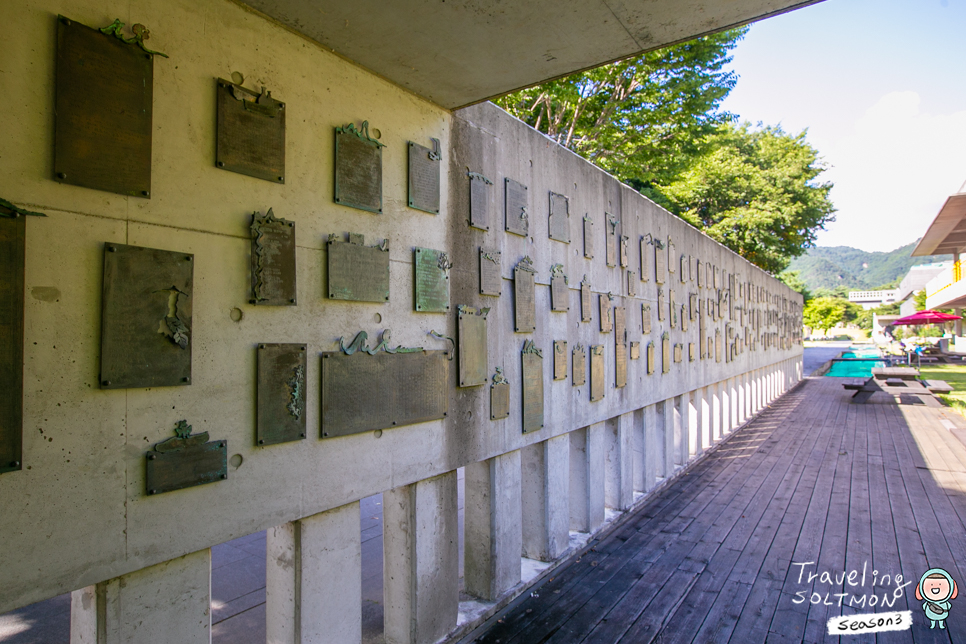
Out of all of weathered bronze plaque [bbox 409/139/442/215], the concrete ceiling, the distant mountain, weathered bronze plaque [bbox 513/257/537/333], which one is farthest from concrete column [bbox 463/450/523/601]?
the distant mountain

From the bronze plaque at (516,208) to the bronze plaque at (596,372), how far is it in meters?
1.66

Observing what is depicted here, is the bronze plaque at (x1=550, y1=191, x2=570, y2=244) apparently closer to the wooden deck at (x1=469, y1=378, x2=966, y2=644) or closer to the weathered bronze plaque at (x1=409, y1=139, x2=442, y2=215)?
the weathered bronze plaque at (x1=409, y1=139, x2=442, y2=215)

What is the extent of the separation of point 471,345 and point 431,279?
61cm

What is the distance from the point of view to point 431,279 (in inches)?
137

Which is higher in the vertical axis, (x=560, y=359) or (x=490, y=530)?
(x=560, y=359)

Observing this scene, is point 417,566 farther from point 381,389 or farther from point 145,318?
point 145,318

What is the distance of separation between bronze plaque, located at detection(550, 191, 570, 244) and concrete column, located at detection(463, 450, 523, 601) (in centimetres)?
Answer: 206

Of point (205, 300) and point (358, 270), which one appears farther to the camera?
point (358, 270)

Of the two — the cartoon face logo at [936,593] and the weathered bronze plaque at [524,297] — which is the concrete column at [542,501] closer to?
the weathered bronze plaque at [524,297]

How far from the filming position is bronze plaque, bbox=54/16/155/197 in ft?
6.23

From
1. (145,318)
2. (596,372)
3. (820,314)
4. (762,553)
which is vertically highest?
(820,314)

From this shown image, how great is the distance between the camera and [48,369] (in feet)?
6.13

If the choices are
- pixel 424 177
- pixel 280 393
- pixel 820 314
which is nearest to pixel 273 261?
pixel 280 393

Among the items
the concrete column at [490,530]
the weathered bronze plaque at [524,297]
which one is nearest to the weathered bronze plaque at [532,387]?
the weathered bronze plaque at [524,297]
